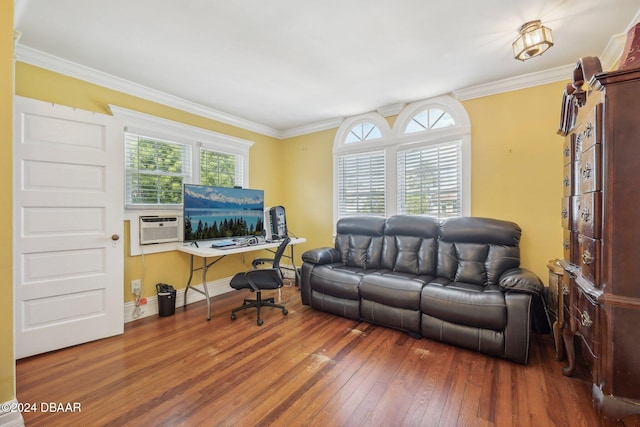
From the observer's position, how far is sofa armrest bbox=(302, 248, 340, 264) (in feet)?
10.7

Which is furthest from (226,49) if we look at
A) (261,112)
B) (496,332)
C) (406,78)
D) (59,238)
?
(496,332)

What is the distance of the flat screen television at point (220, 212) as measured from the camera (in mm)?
3107

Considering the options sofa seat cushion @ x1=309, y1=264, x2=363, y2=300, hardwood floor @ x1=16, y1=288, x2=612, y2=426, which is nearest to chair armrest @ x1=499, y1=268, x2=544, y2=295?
hardwood floor @ x1=16, y1=288, x2=612, y2=426

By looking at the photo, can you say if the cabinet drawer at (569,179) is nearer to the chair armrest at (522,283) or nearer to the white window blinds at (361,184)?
the chair armrest at (522,283)

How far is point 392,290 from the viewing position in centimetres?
259

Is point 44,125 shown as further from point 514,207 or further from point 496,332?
point 514,207

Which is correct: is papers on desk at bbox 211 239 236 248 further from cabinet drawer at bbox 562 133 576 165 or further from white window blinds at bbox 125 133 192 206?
cabinet drawer at bbox 562 133 576 165

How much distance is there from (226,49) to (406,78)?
180cm

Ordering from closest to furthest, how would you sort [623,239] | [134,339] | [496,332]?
1. [623,239]
2. [496,332]
3. [134,339]

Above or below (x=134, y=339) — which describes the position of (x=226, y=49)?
above

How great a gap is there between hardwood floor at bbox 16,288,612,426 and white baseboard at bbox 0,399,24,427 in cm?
8

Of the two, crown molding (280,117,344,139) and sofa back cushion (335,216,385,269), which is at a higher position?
crown molding (280,117,344,139)

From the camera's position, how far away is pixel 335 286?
2.94 metres

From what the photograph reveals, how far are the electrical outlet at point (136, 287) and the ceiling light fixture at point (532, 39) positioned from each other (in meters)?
4.16
